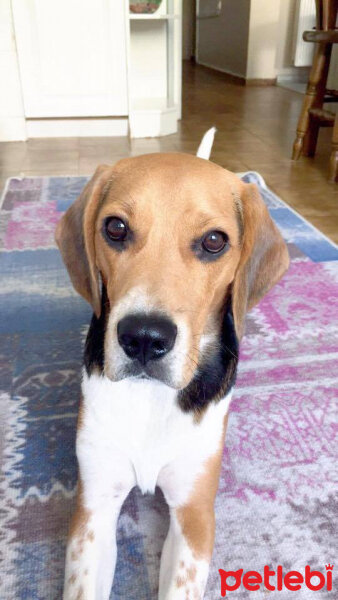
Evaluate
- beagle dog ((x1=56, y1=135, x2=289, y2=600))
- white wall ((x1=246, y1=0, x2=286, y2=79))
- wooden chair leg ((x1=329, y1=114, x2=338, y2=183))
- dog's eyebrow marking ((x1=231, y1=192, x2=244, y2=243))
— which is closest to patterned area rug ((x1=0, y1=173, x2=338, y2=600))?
beagle dog ((x1=56, y1=135, x2=289, y2=600))

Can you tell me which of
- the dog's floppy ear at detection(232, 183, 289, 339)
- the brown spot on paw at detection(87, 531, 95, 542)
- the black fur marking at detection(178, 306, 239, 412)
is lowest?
the brown spot on paw at detection(87, 531, 95, 542)

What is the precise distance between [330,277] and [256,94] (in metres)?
7.15

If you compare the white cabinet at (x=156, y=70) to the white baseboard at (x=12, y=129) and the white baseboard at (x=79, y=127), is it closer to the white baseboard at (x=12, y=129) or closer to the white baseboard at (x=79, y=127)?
the white baseboard at (x=79, y=127)

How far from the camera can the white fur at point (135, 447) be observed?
1.31 metres

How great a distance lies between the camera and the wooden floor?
402 cm

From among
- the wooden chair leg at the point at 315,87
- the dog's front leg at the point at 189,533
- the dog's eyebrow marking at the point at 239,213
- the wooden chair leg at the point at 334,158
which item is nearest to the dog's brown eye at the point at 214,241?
the dog's eyebrow marking at the point at 239,213

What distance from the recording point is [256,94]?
29.2 feet

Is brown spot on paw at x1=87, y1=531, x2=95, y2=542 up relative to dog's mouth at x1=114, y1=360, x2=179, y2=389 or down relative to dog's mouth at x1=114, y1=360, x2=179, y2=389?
down

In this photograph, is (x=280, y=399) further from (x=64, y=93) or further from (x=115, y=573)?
(x=64, y=93)

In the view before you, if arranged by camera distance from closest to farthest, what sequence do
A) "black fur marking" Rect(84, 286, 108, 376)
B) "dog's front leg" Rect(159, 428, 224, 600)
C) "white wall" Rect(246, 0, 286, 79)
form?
"dog's front leg" Rect(159, 428, 224, 600) < "black fur marking" Rect(84, 286, 108, 376) < "white wall" Rect(246, 0, 286, 79)

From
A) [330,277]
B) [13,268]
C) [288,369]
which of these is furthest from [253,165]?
[288,369]

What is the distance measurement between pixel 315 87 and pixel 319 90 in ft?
0.21

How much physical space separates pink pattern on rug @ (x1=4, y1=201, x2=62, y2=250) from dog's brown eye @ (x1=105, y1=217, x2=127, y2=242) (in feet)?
5.85

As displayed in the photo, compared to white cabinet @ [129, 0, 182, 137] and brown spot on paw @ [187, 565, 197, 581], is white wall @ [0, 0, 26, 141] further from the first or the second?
brown spot on paw @ [187, 565, 197, 581]
